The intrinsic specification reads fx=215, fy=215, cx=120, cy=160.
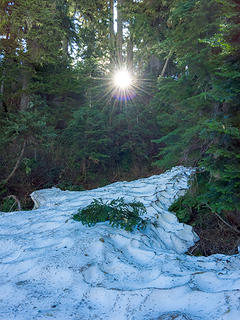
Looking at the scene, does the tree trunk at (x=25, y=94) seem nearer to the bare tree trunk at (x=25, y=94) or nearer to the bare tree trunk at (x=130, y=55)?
the bare tree trunk at (x=25, y=94)

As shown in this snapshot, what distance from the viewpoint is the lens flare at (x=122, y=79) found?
12.1 meters

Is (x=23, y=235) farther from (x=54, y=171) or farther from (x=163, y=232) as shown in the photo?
(x=54, y=171)

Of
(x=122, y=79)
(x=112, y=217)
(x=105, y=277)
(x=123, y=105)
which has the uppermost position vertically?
(x=122, y=79)

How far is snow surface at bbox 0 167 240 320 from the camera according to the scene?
1461mm

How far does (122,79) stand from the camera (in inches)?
496

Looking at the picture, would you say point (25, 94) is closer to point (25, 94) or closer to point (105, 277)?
point (25, 94)

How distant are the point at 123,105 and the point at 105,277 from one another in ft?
32.3

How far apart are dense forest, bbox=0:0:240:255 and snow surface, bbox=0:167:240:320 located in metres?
1.22

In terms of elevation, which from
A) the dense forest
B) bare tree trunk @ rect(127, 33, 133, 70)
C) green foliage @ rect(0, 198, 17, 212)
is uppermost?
bare tree trunk @ rect(127, 33, 133, 70)

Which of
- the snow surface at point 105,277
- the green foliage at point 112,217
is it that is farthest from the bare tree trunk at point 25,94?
the green foliage at point 112,217

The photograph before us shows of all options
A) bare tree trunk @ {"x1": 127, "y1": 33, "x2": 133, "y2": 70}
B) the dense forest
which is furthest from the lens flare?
bare tree trunk @ {"x1": 127, "y1": 33, "x2": 133, "y2": 70}

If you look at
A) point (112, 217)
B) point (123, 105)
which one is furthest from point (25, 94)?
point (112, 217)

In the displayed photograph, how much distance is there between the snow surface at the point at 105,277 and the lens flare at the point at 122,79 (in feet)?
33.6

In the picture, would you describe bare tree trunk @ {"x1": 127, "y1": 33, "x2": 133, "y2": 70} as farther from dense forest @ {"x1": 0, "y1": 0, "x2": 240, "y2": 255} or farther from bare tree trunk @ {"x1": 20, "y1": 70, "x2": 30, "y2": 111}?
bare tree trunk @ {"x1": 20, "y1": 70, "x2": 30, "y2": 111}
